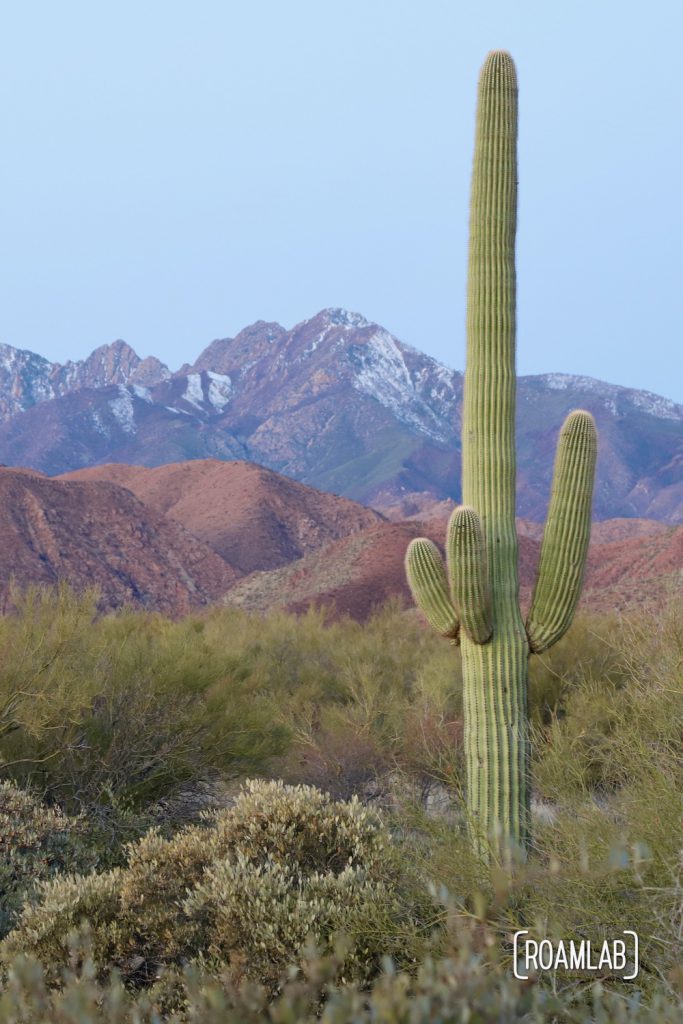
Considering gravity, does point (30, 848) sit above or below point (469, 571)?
below

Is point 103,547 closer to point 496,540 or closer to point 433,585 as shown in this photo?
point 433,585

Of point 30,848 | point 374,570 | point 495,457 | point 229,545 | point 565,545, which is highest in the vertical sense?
point 495,457

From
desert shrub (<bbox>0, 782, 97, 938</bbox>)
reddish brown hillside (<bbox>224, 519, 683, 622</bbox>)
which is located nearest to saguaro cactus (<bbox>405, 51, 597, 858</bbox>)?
desert shrub (<bbox>0, 782, 97, 938</bbox>)

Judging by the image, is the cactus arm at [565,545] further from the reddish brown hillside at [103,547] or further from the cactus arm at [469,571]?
the reddish brown hillside at [103,547]

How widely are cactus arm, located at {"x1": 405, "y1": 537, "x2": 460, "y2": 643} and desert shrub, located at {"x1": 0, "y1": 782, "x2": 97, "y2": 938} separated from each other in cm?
345

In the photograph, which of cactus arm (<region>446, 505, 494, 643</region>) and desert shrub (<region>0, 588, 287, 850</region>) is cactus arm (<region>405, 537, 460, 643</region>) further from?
desert shrub (<region>0, 588, 287, 850</region>)

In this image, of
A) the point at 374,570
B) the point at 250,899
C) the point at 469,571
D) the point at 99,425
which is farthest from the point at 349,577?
the point at 99,425

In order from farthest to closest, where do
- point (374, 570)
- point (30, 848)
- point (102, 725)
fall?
1. point (374, 570)
2. point (102, 725)
3. point (30, 848)

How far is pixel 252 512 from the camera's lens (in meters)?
72.2

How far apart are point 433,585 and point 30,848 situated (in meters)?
3.79

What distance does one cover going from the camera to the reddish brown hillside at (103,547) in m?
51.8

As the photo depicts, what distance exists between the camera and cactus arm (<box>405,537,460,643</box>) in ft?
27.5

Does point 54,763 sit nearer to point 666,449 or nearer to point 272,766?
point 272,766

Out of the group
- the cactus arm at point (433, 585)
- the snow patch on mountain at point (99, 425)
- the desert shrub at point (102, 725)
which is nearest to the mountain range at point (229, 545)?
the desert shrub at point (102, 725)
